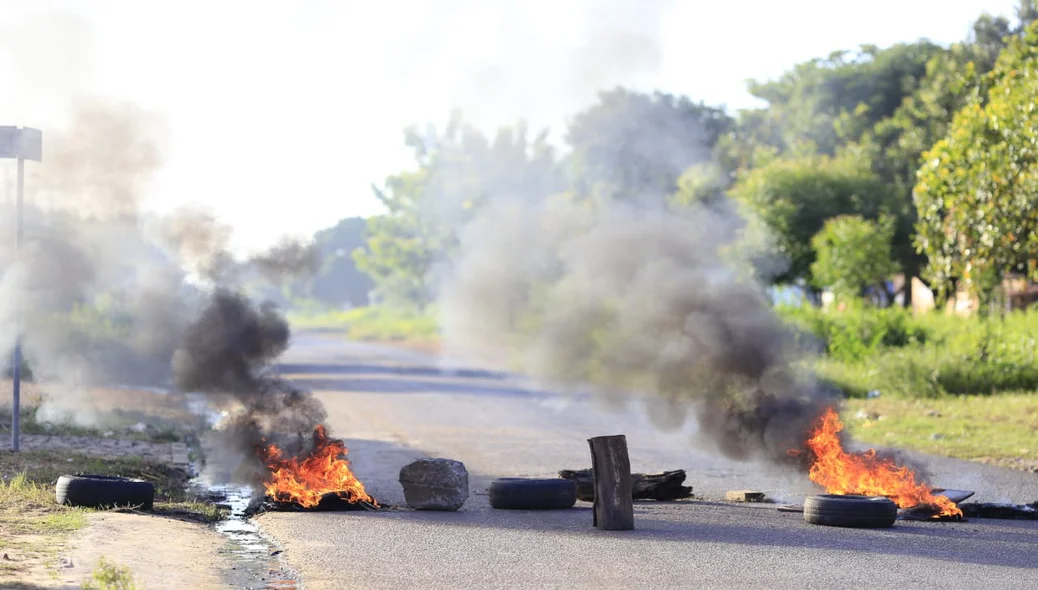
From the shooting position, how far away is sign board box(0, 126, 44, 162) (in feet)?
44.0

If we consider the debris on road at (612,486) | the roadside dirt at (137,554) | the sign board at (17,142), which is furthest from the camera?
the sign board at (17,142)

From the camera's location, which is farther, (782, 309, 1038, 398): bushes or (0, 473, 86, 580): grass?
(782, 309, 1038, 398): bushes

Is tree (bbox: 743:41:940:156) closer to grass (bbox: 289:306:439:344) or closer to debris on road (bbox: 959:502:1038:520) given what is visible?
grass (bbox: 289:306:439:344)

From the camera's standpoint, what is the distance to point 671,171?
27734 mm

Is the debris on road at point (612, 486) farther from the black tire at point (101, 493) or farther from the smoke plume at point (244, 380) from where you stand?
the black tire at point (101, 493)

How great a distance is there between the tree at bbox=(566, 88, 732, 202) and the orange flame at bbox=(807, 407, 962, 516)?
26.4 ft

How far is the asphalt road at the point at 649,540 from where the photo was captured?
8133mm

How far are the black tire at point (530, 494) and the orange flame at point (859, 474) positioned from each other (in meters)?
2.45

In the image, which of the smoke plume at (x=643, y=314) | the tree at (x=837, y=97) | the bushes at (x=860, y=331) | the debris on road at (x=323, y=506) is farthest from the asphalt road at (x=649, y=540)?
the tree at (x=837, y=97)

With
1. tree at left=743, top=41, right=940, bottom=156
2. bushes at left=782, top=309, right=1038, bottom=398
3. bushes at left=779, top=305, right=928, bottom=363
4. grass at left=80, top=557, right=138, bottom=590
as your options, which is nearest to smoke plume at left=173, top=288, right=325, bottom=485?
grass at left=80, top=557, right=138, bottom=590

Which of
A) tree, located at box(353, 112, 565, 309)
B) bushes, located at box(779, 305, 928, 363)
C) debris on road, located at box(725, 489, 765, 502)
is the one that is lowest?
debris on road, located at box(725, 489, 765, 502)

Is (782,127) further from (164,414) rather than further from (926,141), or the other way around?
(164,414)

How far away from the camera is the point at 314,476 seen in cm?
1223

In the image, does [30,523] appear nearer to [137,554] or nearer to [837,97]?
[137,554]
